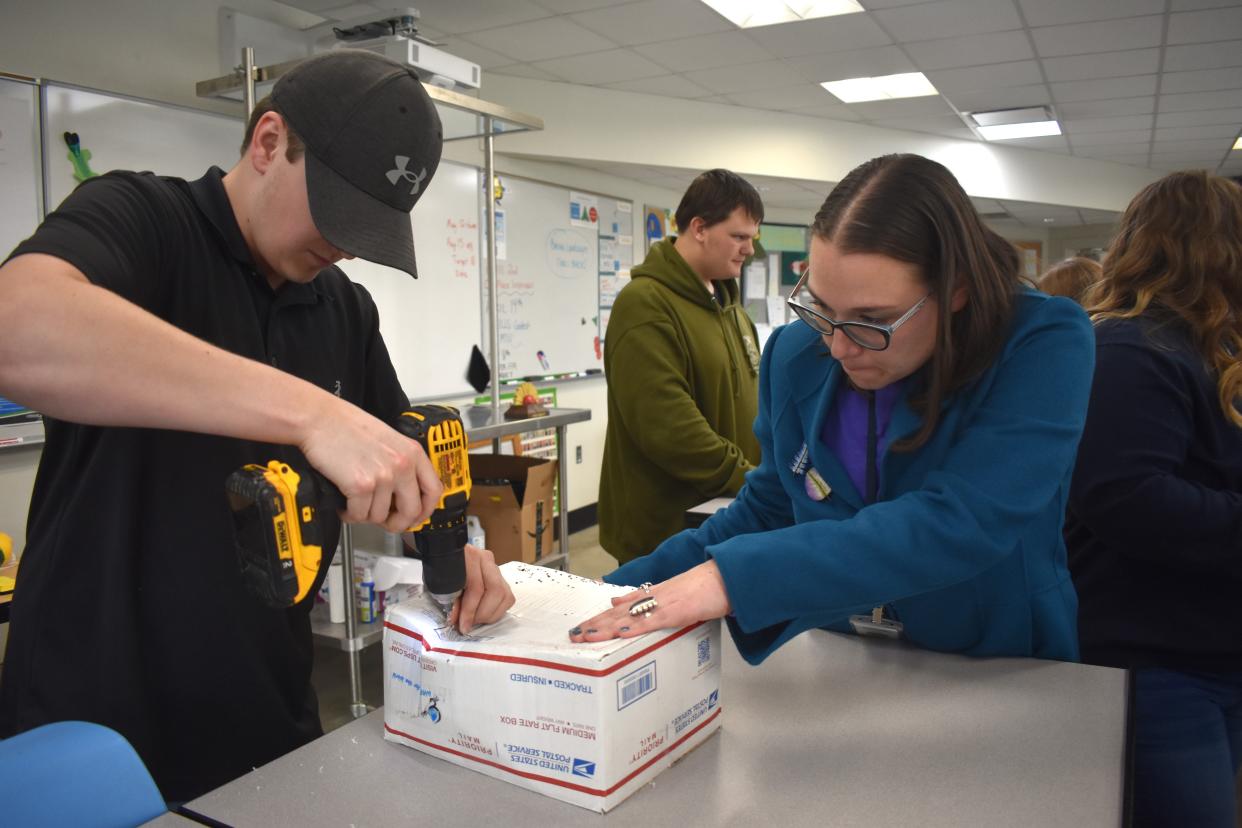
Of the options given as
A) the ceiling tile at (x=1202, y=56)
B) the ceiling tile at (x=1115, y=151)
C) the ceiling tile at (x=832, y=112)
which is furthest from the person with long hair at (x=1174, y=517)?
the ceiling tile at (x=1115, y=151)

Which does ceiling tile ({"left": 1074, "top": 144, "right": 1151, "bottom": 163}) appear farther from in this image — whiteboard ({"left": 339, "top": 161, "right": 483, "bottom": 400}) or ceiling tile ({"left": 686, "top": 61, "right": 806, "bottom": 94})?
whiteboard ({"left": 339, "top": 161, "right": 483, "bottom": 400})

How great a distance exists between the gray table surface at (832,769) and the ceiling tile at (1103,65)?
4552 mm

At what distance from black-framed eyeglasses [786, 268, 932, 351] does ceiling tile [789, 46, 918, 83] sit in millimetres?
3971

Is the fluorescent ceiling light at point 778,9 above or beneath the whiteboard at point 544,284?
above

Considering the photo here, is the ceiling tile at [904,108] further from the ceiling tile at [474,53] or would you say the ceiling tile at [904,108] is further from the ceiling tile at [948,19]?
the ceiling tile at [474,53]

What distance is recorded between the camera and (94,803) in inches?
33.3

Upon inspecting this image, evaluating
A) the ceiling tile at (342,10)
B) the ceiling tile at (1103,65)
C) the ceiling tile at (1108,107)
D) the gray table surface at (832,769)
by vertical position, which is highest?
the ceiling tile at (1108,107)

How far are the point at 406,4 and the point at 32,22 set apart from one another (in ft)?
4.79

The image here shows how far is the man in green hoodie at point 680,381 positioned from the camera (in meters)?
2.23

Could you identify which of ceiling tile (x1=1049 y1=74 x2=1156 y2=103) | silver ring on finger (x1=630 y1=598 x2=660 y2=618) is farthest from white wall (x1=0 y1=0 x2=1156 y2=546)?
silver ring on finger (x1=630 y1=598 x2=660 y2=618)

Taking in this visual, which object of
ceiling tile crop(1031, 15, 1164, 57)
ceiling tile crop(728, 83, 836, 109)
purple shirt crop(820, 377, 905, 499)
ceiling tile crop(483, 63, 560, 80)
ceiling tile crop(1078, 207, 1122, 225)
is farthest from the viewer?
ceiling tile crop(1078, 207, 1122, 225)

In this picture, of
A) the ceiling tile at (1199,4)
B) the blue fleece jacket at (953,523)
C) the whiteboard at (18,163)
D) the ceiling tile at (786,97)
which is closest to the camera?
the blue fleece jacket at (953,523)

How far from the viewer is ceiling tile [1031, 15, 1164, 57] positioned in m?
4.16

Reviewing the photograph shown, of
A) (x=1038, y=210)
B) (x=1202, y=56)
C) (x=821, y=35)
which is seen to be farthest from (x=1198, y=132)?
(x=821, y=35)
